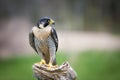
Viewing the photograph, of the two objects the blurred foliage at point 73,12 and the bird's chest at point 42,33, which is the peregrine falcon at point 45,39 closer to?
the bird's chest at point 42,33

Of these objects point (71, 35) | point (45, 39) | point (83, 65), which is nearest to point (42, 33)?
point (45, 39)

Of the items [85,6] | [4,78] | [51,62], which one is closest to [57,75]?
[51,62]

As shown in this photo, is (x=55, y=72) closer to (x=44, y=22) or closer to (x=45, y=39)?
(x=45, y=39)

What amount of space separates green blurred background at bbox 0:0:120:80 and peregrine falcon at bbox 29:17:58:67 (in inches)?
191

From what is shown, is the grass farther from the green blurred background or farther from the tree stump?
the tree stump

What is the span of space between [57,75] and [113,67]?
5.96 meters

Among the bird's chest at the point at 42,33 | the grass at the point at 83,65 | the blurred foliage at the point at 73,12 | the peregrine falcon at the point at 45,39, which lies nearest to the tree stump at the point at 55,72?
the peregrine falcon at the point at 45,39

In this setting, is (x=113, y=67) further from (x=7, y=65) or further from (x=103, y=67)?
(x=7, y=65)

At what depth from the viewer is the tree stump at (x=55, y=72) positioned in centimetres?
489

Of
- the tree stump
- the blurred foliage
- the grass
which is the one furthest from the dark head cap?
the blurred foliage

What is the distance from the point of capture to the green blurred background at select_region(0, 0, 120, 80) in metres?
10.6

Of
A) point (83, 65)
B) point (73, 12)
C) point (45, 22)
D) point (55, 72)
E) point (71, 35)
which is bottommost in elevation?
point (83, 65)

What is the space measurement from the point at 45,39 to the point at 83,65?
5.71 metres

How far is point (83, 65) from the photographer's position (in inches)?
419
